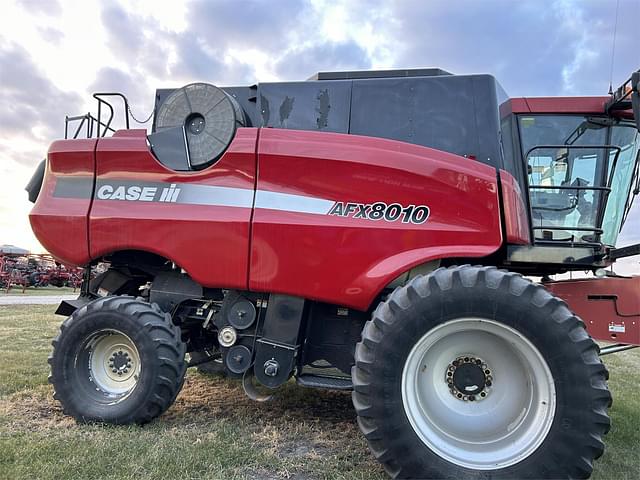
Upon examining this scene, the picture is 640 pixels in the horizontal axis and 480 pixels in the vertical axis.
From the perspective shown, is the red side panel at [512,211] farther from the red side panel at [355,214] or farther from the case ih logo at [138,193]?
the case ih logo at [138,193]

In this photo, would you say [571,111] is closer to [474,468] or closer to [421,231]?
[421,231]

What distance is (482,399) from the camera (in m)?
3.05

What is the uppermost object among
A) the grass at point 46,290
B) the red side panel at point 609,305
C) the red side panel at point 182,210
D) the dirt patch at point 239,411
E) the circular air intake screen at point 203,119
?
the circular air intake screen at point 203,119

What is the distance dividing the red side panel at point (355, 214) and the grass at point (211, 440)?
110 cm

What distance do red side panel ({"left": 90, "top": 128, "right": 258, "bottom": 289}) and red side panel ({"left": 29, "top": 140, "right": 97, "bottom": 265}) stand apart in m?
0.11

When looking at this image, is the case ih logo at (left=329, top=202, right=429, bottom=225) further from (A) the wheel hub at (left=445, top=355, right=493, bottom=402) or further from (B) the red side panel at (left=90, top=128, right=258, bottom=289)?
(A) the wheel hub at (left=445, top=355, right=493, bottom=402)

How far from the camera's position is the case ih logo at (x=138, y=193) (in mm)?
3879

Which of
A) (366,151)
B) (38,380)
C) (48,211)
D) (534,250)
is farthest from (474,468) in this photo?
(38,380)

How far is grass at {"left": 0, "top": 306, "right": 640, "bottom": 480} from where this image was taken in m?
2.87

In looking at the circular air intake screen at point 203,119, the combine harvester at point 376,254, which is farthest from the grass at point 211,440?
the circular air intake screen at point 203,119

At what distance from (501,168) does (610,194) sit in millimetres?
1263

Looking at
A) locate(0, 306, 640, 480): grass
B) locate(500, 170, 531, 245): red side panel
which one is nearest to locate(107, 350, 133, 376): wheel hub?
locate(0, 306, 640, 480): grass

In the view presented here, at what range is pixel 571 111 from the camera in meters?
4.17

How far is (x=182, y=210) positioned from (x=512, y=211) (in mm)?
2549
